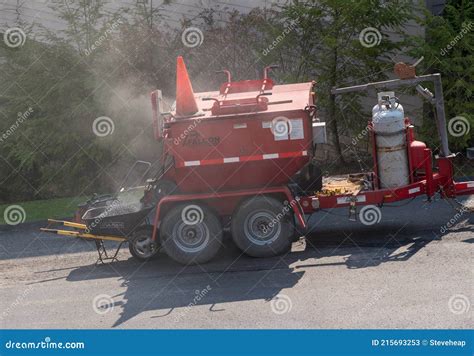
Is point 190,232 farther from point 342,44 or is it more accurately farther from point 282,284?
point 342,44

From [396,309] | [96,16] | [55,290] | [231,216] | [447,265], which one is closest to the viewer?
[396,309]

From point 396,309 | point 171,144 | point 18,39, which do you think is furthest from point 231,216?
point 18,39

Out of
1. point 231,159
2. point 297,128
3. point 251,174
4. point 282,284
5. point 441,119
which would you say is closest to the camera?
point 282,284

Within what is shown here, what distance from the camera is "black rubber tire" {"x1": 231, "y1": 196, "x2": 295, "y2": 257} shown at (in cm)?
954

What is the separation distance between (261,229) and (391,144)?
2175 millimetres

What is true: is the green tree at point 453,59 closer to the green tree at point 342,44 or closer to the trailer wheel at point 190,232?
the green tree at point 342,44

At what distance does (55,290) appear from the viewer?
9.17 m

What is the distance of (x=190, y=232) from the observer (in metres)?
9.66

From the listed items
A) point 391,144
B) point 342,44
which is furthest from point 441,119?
point 342,44

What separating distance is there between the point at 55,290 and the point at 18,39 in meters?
9.13

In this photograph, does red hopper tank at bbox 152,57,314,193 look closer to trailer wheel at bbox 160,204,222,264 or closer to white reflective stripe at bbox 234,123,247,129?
white reflective stripe at bbox 234,123,247,129

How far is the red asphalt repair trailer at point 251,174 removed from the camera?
9492 mm

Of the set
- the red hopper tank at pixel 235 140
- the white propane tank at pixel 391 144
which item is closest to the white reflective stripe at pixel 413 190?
the white propane tank at pixel 391 144

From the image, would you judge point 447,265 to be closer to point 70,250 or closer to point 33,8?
point 70,250
